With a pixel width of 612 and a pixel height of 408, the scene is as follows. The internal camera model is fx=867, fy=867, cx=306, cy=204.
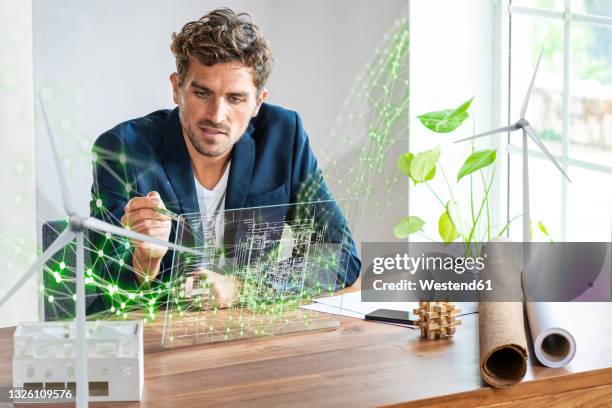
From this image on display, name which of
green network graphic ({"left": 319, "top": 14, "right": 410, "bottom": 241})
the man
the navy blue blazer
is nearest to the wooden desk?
the navy blue blazer

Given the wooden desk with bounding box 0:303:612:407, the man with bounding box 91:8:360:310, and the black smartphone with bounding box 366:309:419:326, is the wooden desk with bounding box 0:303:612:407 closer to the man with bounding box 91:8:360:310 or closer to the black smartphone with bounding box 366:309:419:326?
the black smartphone with bounding box 366:309:419:326

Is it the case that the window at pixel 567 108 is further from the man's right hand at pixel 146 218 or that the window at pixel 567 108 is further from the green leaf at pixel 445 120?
the man's right hand at pixel 146 218

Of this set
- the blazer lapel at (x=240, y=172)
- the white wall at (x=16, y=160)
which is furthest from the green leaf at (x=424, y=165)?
the white wall at (x=16, y=160)

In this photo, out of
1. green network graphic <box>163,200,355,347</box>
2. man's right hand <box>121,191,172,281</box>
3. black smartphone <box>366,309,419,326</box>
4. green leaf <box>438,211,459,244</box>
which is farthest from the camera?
green leaf <box>438,211,459,244</box>

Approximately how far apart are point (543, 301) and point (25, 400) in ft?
3.34

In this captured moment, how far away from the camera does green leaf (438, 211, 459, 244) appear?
9.07ft

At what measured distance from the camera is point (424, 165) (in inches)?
111

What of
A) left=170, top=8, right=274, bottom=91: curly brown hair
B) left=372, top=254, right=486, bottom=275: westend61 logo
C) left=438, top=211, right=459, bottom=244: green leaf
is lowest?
left=372, top=254, right=486, bottom=275: westend61 logo

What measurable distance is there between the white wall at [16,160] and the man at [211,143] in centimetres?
37

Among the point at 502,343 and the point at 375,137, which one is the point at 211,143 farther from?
the point at 502,343

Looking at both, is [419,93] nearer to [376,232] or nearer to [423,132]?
[423,132]

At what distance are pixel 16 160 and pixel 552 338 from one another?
1899 millimetres

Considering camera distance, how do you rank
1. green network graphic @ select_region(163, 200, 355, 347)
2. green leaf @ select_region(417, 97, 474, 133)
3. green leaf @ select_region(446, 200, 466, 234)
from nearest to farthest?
green network graphic @ select_region(163, 200, 355, 347), green leaf @ select_region(417, 97, 474, 133), green leaf @ select_region(446, 200, 466, 234)

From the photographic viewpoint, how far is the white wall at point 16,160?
277 cm
